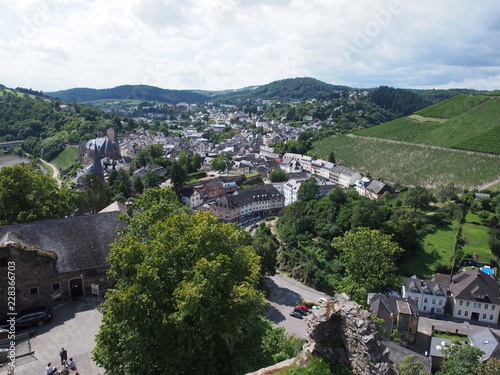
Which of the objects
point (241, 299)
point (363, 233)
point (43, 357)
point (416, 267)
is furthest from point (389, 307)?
point (43, 357)

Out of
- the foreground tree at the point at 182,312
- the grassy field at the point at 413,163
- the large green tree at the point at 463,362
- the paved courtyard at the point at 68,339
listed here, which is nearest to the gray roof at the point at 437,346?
the large green tree at the point at 463,362

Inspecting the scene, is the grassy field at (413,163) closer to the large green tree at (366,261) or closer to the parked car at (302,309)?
the parked car at (302,309)

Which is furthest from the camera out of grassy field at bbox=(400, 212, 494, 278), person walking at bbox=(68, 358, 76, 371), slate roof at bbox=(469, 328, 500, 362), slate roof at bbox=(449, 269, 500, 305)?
grassy field at bbox=(400, 212, 494, 278)

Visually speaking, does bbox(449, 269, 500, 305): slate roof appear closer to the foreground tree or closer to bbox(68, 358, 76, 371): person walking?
the foreground tree

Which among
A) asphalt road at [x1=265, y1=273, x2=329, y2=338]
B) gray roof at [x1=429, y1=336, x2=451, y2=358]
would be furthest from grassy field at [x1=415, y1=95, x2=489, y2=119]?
gray roof at [x1=429, y1=336, x2=451, y2=358]

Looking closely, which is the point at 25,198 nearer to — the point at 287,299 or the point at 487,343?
the point at 287,299
